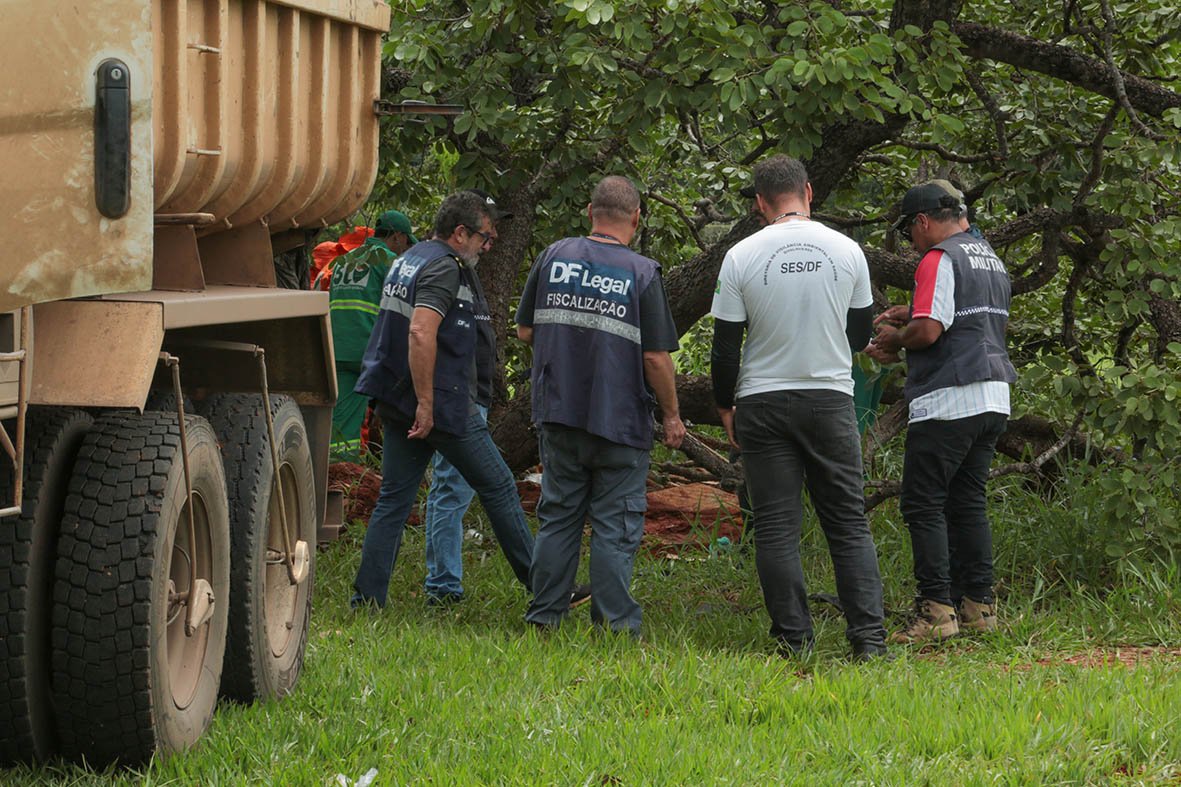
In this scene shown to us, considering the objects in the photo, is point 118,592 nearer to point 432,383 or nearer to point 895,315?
point 432,383

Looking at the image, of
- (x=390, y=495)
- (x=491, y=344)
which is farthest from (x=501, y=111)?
(x=390, y=495)

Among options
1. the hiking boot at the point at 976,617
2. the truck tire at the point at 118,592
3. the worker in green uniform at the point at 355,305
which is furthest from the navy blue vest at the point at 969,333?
the truck tire at the point at 118,592

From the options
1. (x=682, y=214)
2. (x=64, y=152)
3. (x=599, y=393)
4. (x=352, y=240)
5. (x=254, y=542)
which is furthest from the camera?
(x=352, y=240)

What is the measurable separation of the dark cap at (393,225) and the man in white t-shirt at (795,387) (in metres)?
3.17

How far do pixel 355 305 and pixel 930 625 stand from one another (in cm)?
437

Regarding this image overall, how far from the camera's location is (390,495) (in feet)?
23.2

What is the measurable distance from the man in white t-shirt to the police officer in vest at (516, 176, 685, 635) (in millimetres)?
331

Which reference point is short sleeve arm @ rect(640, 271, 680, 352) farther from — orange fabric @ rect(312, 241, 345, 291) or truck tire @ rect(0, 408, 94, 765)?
orange fabric @ rect(312, 241, 345, 291)

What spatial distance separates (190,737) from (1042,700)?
104 inches

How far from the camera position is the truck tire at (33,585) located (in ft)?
12.3

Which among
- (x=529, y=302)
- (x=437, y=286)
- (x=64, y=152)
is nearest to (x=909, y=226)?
(x=529, y=302)

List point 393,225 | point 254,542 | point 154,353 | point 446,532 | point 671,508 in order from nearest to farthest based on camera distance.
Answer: point 154,353
point 254,542
point 446,532
point 393,225
point 671,508

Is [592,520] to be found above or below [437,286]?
below

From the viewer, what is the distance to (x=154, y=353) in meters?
3.63
